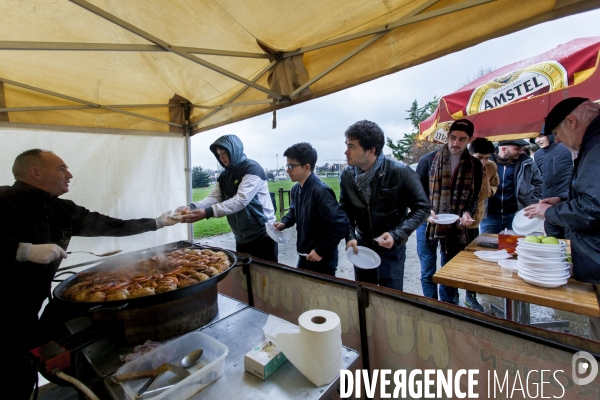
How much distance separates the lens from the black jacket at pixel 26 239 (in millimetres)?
1877

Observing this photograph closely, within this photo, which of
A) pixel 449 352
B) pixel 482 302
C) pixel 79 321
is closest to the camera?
pixel 449 352

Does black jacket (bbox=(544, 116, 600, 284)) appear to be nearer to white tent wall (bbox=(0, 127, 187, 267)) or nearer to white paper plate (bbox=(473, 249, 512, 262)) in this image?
white paper plate (bbox=(473, 249, 512, 262))

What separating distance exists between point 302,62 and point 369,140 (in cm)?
99

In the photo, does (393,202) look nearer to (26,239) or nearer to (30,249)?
(30,249)

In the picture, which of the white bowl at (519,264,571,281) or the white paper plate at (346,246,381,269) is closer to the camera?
the white bowl at (519,264,571,281)

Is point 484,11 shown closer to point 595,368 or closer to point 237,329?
point 595,368

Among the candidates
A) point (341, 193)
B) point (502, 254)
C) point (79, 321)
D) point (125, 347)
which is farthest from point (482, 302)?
point (79, 321)

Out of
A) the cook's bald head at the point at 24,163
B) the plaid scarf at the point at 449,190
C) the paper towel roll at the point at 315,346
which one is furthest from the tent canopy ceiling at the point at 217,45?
the paper towel roll at the point at 315,346

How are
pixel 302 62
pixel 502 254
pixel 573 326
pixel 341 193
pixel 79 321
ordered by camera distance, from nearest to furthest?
1. pixel 79 321
2. pixel 502 254
3. pixel 302 62
4. pixel 341 193
5. pixel 573 326

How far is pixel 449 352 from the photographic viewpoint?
139 cm

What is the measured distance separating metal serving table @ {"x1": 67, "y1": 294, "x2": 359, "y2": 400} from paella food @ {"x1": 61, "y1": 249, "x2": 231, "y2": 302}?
320 mm

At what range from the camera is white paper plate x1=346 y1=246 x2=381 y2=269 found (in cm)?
214

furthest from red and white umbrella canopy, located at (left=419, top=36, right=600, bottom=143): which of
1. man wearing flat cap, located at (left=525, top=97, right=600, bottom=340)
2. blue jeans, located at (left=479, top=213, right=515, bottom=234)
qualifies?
blue jeans, located at (left=479, top=213, right=515, bottom=234)

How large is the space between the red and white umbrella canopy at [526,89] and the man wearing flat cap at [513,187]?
46 cm
